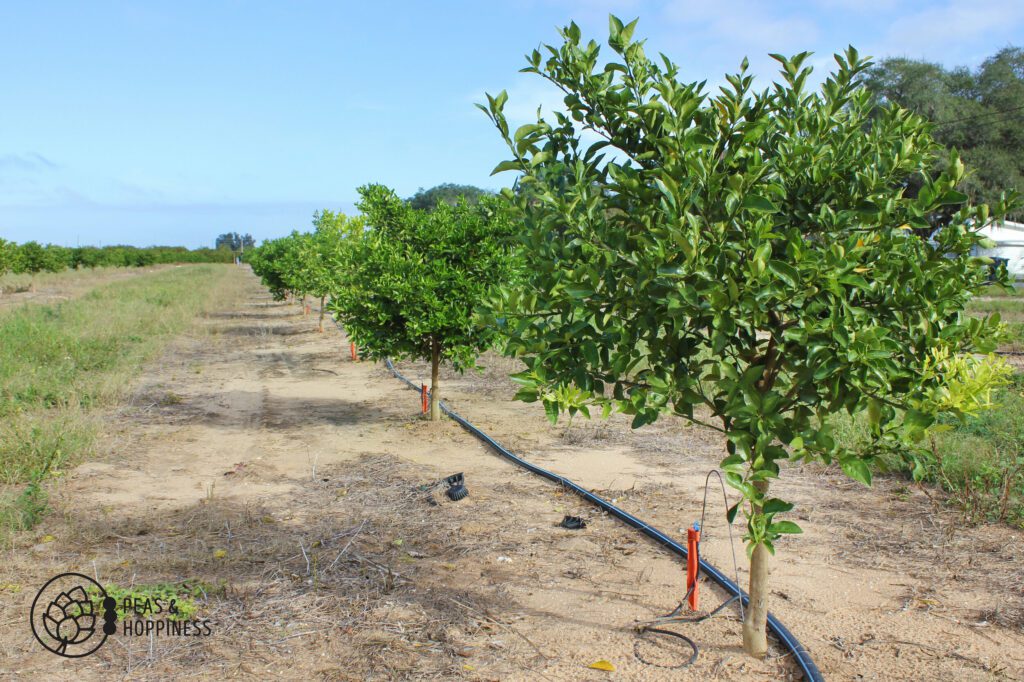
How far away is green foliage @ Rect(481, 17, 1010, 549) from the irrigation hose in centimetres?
108

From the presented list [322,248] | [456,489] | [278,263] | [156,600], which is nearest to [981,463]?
[456,489]

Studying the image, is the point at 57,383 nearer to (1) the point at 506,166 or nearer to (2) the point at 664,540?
(2) the point at 664,540

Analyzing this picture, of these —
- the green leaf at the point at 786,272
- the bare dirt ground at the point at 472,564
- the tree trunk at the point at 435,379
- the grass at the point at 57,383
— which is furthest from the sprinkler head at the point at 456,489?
the green leaf at the point at 786,272

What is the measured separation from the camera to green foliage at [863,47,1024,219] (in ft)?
132

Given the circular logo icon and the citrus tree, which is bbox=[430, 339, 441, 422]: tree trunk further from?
the citrus tree

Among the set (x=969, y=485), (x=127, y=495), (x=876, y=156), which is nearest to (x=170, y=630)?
(x=127, y=495)

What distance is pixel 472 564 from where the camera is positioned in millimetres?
5605

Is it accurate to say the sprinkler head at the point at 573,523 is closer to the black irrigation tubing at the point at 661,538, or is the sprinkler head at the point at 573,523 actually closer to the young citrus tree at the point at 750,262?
the black irrigation tubing at the point at 661,538

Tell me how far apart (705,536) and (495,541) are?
1.69 meters

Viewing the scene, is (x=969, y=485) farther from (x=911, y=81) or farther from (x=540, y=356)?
(x=911, y=81)

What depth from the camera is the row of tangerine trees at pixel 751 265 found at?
3199 millimetres

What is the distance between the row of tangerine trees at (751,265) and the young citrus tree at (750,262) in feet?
0.03

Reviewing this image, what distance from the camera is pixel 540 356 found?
3713 mm

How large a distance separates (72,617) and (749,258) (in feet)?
14.1
